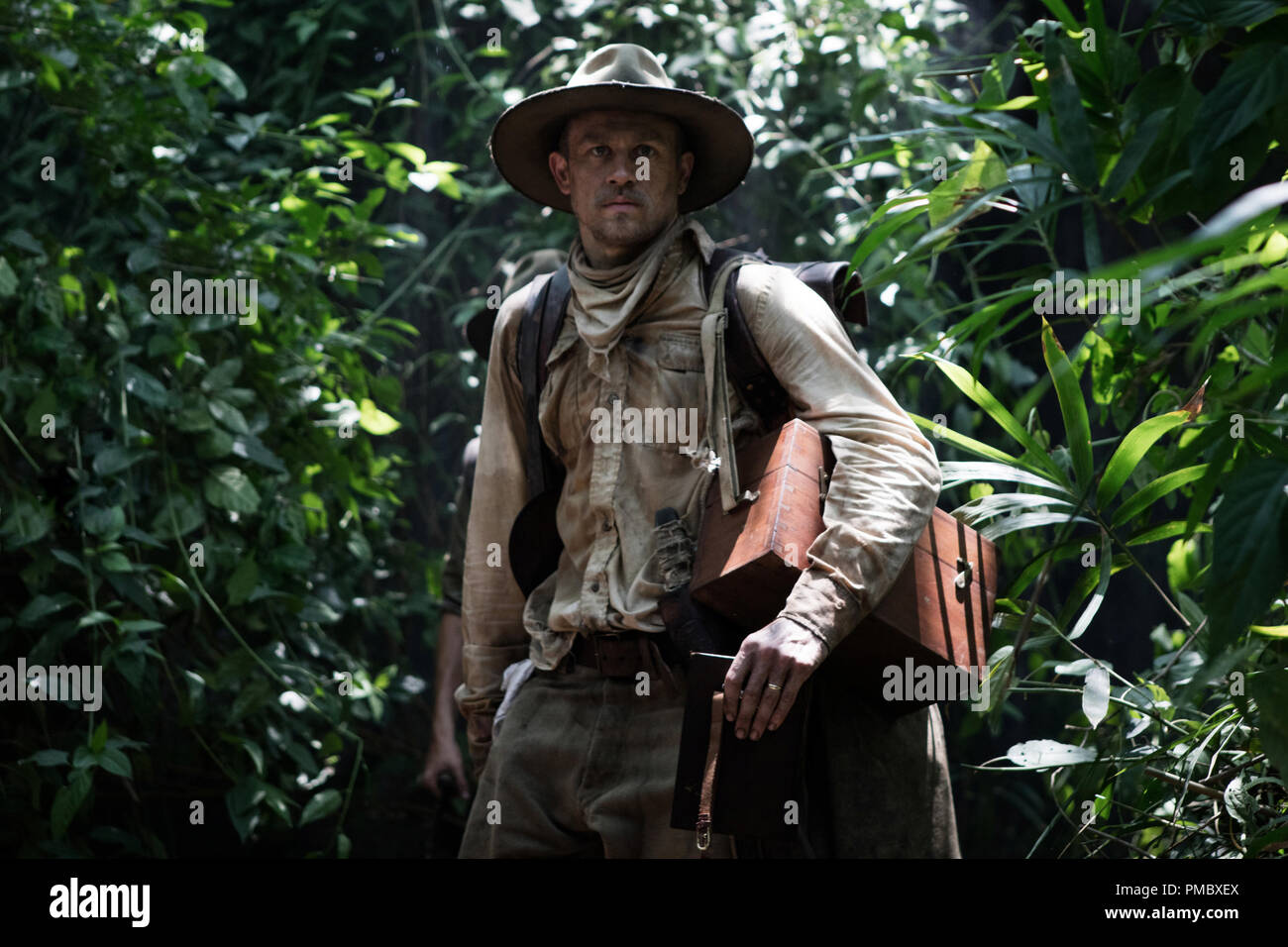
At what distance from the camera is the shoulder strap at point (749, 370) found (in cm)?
239

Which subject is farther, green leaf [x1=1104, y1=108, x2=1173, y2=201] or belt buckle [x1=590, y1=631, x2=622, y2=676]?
belt buckle [x1=590, y1=631, x2=622, y2=676]

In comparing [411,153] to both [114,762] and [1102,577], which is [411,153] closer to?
[114,762]

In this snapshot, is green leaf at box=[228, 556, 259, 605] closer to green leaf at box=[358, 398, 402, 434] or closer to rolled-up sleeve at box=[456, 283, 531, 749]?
green leaf at box=[358, 398, 402, 434]

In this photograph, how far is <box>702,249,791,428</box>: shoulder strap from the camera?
2391 millimetres

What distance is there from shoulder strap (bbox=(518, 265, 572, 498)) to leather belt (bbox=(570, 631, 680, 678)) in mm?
330

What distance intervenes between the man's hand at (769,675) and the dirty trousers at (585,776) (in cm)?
28

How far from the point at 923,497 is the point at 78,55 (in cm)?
271

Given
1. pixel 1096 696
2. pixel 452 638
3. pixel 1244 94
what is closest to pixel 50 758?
pixel 452 638

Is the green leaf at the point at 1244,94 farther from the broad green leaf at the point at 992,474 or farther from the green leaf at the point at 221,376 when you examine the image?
the green leaf at the point at 221,376

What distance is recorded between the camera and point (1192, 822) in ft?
8.23

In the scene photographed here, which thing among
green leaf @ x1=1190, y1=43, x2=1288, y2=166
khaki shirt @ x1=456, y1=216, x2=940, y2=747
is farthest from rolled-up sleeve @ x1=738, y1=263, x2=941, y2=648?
green leaf @ x1=1190, y1=43, x2=1288, y2=166

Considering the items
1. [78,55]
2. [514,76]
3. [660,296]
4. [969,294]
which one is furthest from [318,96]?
[660,296]

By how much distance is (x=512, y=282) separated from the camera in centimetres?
413
